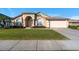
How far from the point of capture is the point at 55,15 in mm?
10664

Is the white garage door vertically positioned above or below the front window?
below

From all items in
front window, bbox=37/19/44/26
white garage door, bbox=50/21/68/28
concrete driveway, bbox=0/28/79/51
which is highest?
front window, bbox=37/19/44/26

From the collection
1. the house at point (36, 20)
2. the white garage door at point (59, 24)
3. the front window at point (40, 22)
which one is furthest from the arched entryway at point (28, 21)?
the white garage door at point (59, 24)

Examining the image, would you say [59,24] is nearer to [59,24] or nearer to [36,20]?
Result: [59,24]

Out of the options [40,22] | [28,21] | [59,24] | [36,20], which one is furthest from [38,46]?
[59,24]

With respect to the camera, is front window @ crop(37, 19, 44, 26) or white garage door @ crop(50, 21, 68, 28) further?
white garage door @ crop(50, 21, 68, 28)

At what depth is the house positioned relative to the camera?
1071 cm

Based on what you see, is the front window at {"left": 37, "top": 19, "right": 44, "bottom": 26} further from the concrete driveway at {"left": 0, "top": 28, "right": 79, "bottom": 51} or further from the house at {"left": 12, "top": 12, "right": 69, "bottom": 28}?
the concrete driveway at {"left": 0, "top": 28, "right": 79, "bottom": 51}

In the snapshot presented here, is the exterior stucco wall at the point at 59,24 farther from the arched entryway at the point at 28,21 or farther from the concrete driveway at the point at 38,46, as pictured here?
the arched entryway at the point at 28,21

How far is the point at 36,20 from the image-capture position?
11203mm

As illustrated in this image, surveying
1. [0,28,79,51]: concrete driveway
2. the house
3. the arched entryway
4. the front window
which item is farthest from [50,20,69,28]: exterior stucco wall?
the arched entryway
